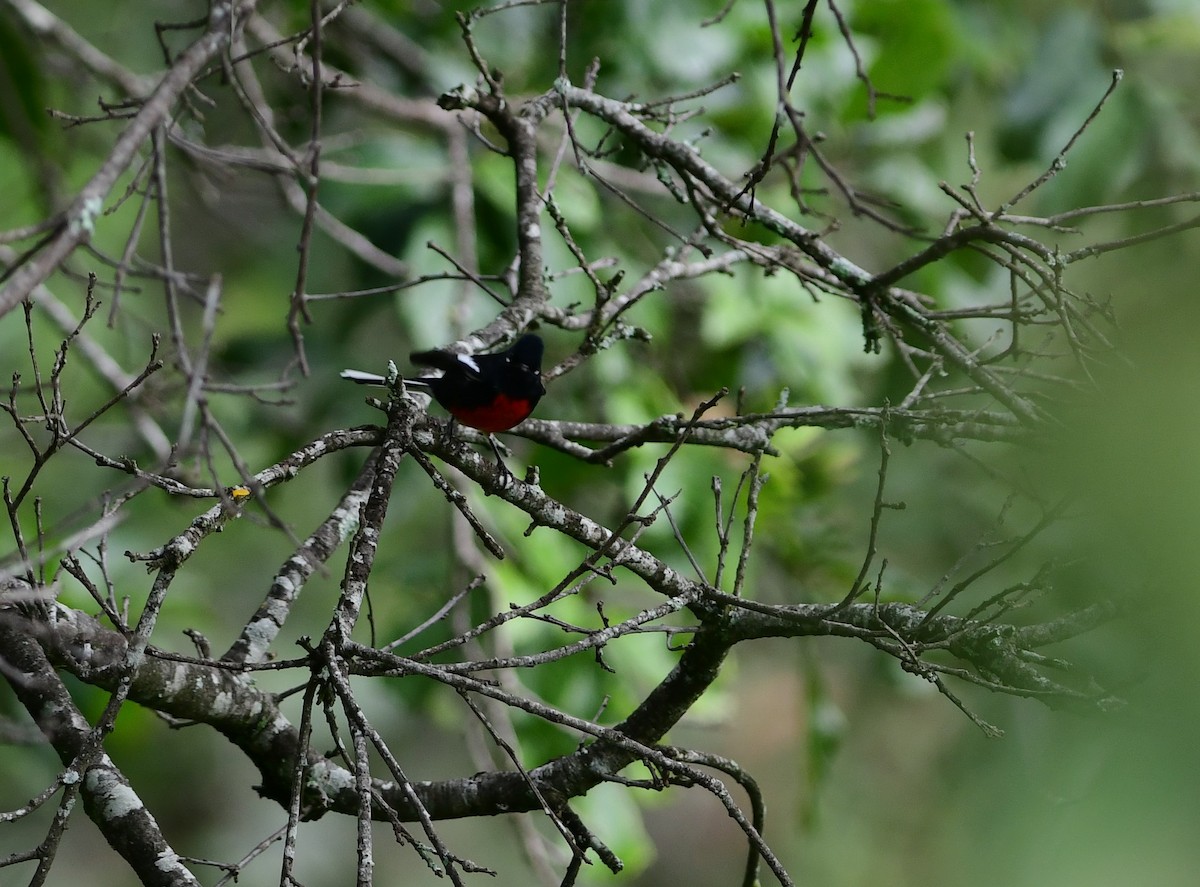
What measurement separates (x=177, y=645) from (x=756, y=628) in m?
4.01

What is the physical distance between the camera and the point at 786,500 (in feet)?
15.6

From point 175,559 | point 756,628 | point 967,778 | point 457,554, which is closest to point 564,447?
point 756,628

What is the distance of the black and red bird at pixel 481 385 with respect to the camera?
247 cm

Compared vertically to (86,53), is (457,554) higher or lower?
lower

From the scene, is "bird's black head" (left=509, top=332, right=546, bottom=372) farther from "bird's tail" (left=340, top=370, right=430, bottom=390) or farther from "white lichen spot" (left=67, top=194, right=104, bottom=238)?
"white lichen spot" (left=67, top=194, right=104, bottom=238)

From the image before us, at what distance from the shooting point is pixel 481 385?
8.41ft

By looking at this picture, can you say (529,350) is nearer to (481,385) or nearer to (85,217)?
(481,385)

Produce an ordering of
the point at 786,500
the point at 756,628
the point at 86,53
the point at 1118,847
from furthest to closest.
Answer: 1. the point at 786,500
2. the point at 86,53
3. the point at 756,628
4. the point at 1118,847

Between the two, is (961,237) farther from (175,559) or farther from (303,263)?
(175,559)

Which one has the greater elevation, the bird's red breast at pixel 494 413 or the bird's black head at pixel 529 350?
the bird's black head at pixel 529 350

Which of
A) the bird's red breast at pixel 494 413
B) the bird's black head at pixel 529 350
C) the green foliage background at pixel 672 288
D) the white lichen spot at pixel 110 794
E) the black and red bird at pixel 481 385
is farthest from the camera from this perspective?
the green foliage background at pixel 672 288

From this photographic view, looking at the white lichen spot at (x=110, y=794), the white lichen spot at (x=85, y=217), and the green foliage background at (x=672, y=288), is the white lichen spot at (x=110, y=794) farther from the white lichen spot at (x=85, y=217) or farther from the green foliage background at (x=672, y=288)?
the green foliage background at (x=672, y=288)

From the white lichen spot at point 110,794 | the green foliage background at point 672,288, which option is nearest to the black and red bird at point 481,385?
the white lichen spot at point 110,794

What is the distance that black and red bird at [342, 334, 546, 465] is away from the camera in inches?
97.1
